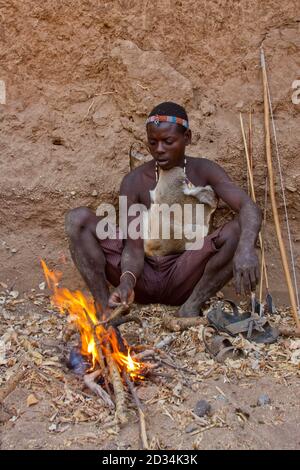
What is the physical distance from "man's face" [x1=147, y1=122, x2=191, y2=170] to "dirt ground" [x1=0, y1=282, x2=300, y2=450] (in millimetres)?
1086

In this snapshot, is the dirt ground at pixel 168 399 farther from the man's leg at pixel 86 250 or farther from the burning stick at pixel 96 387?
the man's leg at pixel 86 250

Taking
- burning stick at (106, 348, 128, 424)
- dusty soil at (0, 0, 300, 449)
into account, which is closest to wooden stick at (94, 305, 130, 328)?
burning stick at (106, 348, 128, 424)

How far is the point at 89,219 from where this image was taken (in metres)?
4.46

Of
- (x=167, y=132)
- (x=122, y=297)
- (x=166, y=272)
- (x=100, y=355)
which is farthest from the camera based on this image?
(x=166, y=272)

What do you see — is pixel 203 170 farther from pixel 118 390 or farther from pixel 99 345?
pixel 118 390

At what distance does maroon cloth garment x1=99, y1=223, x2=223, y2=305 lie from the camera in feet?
14.8

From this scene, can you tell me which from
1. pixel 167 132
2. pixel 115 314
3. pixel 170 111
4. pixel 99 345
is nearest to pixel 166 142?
pixel 167 132

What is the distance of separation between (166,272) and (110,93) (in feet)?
4.86

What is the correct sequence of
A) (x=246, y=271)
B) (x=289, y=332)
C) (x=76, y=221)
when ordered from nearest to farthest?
(x=246, y=271) < (x=289, y=332) < (x=76, y=221)

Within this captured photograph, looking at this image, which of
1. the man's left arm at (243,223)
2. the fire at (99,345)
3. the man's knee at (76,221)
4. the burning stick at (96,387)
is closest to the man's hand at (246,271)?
the man's left arm at (243,223)

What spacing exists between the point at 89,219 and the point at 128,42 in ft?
4.74

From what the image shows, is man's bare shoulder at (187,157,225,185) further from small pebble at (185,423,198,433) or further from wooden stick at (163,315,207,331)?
small pebble at (185,423,198,433)

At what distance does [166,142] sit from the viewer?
14.2 feet

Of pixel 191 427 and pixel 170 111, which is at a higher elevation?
pixel 170 111
